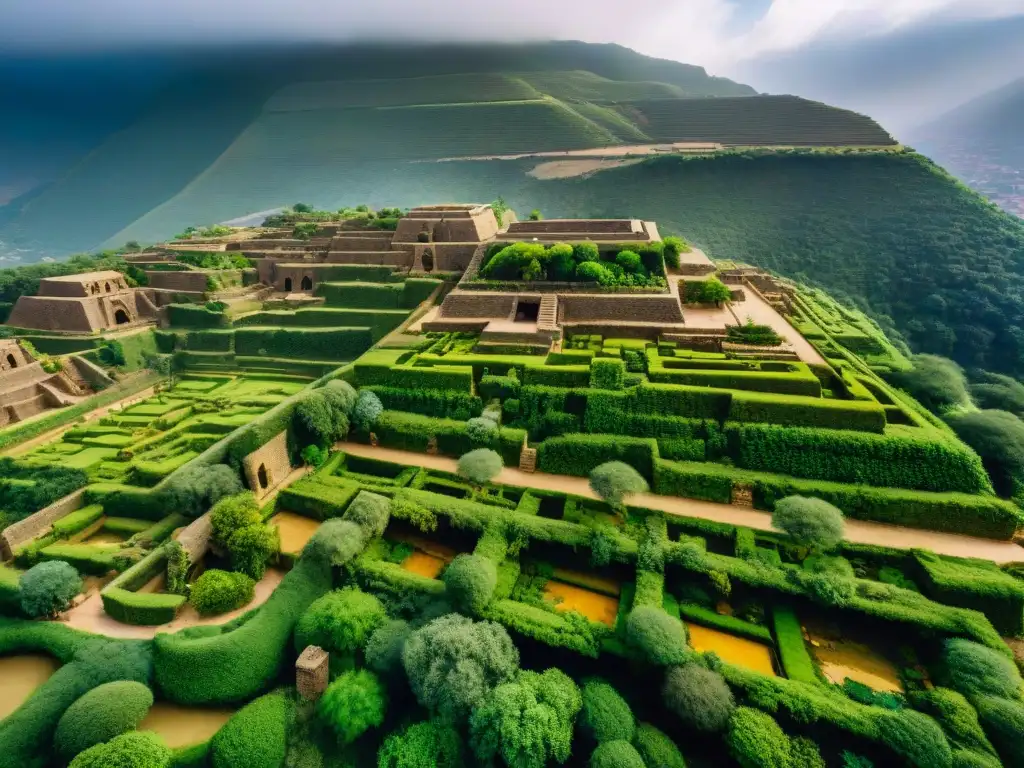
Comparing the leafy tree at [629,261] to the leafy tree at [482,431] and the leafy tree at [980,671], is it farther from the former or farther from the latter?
the leafy tree at [980,671]

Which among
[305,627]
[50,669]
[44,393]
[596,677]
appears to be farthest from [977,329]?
[44,393]

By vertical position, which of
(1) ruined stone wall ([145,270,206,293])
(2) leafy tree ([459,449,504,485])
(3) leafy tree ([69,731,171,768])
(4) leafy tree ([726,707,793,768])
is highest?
(1) ruined stone wall ([145,270,206,293])

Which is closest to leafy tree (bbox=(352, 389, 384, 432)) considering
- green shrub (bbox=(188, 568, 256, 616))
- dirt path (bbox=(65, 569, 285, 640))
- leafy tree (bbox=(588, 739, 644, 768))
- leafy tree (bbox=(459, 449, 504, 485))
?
leafy tree (bbox=(459, 449, 504, 485))

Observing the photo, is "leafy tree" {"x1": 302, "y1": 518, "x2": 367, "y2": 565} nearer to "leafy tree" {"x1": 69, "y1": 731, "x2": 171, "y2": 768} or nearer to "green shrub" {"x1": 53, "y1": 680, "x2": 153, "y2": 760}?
"green shrub" {"x1": 53, "y1": 680, "x2": 153, "y2": 760}

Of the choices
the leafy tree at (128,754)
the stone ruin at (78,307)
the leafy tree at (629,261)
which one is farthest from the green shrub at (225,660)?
the stone ruin at (78,307)

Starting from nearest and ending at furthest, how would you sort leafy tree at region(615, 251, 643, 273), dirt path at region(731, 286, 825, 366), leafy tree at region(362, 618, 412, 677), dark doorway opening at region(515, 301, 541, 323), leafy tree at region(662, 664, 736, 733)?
leafy tree at region(662, 664, 736, 733), leafy tree at region(362, 618, 412, 677), dirt path at region(731, 286, 825, 366), dark doorway opening at region(515, 301, 541, 323), leafy tree at region(615, 251, 643, 273)

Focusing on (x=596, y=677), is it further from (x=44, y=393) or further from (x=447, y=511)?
(x=44, y=393)

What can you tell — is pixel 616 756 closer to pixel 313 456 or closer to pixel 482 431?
pixel 482 431

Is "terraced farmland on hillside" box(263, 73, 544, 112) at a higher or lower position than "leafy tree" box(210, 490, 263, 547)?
higher
